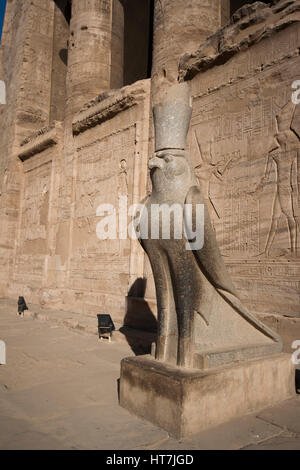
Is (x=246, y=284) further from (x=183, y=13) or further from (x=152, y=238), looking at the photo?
(x=183, y=13)

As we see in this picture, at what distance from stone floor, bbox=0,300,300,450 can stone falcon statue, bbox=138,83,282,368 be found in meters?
0.46

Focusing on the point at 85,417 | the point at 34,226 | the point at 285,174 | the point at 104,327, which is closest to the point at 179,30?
the point at 285,174

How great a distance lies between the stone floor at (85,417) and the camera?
2.30 metres

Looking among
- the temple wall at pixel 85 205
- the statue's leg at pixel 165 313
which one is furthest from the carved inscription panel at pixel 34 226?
the statue's leg at pixel 165 313

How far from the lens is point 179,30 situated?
681cm

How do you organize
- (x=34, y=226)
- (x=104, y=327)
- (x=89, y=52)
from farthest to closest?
(x=34, y=226)
(x=89, y=52)
(x=104, y=327)


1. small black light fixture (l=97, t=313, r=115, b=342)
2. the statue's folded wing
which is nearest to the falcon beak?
the statue's folded wing

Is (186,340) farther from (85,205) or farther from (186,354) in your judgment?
(85,205)

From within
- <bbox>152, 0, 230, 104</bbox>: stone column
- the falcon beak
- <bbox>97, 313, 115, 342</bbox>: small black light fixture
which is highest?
<bbox>152, 0, 230, 104</bbox>: stone column

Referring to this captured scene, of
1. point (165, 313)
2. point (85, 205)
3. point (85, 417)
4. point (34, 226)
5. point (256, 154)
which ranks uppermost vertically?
point (256, 154)

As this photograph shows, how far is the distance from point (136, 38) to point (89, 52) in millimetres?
4240

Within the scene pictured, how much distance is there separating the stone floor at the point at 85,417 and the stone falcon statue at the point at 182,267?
0.46m

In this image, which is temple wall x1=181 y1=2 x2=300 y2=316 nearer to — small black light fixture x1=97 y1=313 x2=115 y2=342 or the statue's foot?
small black light fixture x1=97 y1=313 x2=115 y2=342

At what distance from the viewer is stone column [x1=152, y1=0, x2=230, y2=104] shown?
6.75 meters
